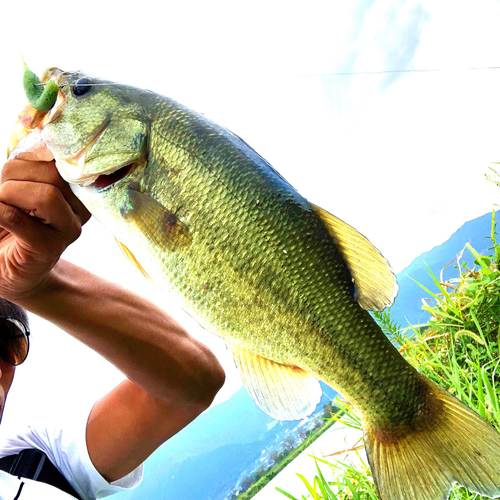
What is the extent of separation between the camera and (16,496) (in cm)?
71

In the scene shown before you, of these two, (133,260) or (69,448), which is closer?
(133,260)

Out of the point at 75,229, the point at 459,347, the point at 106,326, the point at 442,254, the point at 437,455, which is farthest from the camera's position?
the point at 442,254

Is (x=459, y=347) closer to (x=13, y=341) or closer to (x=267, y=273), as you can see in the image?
(x=267, y=273)

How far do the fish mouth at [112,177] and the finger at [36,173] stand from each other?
46mm

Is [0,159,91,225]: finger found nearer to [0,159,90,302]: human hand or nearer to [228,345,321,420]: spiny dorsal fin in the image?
[0,159,90,302]: human hand

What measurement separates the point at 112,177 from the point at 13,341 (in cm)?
68

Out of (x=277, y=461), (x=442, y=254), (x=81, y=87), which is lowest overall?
(x=277, y=461)

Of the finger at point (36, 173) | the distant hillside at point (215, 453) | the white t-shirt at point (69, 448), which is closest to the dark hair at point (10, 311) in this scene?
the white t-shirt at point (69, 448)

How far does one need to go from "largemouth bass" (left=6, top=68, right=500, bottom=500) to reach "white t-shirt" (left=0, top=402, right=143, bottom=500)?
2.07ft

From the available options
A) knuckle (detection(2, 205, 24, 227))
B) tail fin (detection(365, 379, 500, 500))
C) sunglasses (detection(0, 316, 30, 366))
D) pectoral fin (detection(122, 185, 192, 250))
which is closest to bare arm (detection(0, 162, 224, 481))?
knuckle (detection(2, 205, 24, 227))

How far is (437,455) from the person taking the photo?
0.38 metres

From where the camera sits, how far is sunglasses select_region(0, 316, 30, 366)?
2.99 feet

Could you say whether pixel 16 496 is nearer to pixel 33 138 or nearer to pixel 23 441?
pixel 23 441

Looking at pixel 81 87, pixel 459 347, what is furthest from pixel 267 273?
pixel 459 347
